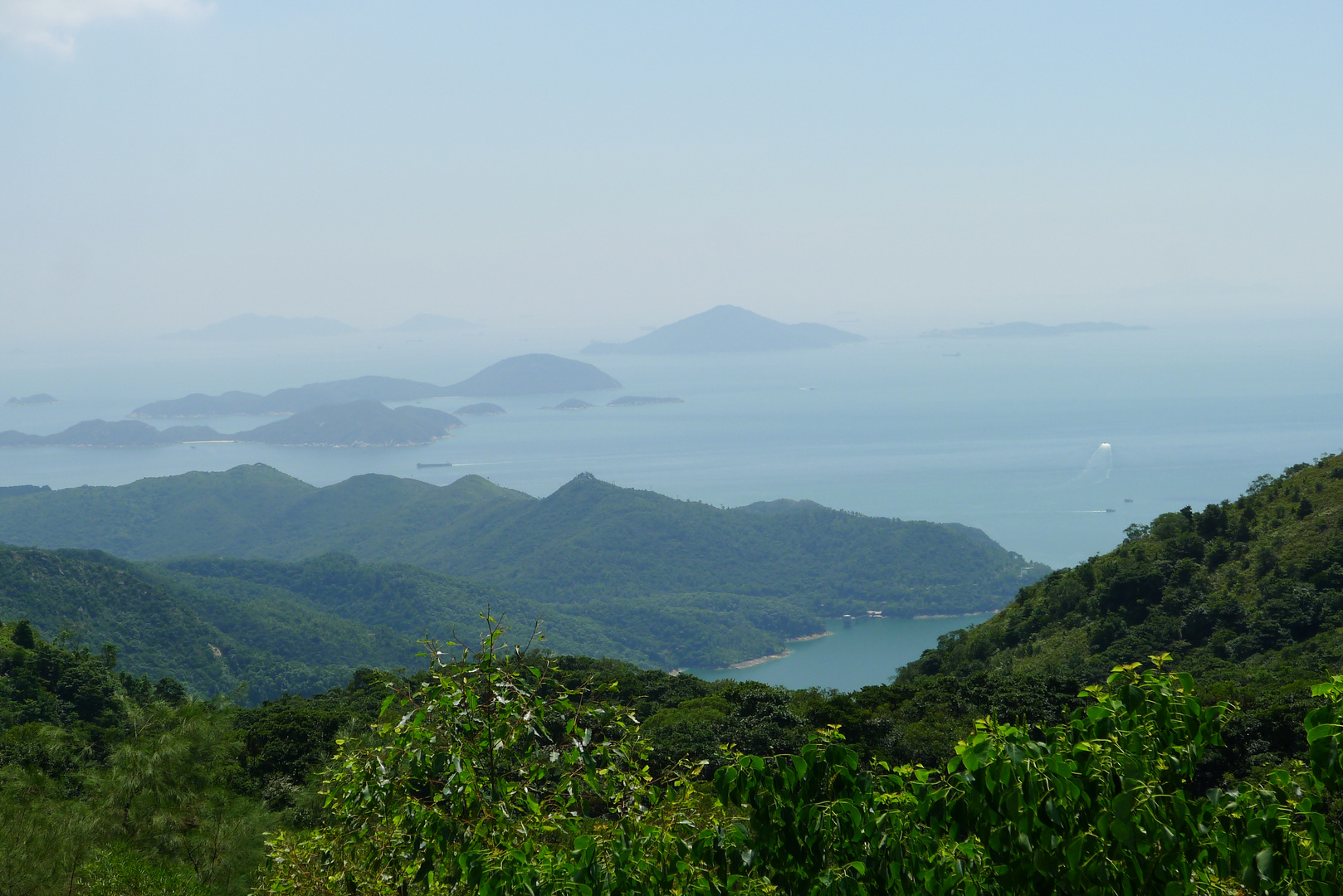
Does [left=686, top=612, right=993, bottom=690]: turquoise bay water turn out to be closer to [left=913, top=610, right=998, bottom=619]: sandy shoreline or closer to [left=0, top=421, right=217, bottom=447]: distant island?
[left=913, top=610, right=998, bottom=619]: sandy shoreline

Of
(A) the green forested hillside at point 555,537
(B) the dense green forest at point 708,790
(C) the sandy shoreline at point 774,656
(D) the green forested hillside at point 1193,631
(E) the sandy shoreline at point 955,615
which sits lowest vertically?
(C) the sandy shoreline at point 774,656

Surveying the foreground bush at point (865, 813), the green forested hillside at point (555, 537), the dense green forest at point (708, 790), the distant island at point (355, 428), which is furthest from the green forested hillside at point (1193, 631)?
the distant island at point (355, 428)

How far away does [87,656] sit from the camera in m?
25.1

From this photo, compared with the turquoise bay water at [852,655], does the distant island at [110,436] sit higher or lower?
higher

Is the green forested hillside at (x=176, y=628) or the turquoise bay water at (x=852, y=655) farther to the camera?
the turquoise bay water at (x=852, y=655)

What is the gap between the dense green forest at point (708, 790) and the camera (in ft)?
8.82

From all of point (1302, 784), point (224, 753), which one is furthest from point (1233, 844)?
point (224, 753)

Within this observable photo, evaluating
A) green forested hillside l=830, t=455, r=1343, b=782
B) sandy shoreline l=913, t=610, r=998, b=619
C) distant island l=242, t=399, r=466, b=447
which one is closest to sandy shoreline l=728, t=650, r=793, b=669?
sandy shoreline l=913, t=610, r=998, b=619

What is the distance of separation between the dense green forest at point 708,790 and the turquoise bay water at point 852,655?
1791 inches

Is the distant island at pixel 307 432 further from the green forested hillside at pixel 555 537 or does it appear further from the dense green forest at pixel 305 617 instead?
the dense green forest at pixel 305 617

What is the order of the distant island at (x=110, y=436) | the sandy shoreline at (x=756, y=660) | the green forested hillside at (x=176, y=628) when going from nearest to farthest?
1. the green forested hillside at (x=176, y=628)
2. the sandy shoreline at (x=756, y=660)
3. the distant island at (x=110, y=436)

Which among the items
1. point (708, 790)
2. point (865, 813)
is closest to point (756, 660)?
point (708, 790)

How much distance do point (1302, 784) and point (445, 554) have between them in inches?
3751

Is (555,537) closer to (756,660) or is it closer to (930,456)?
(756,660)
